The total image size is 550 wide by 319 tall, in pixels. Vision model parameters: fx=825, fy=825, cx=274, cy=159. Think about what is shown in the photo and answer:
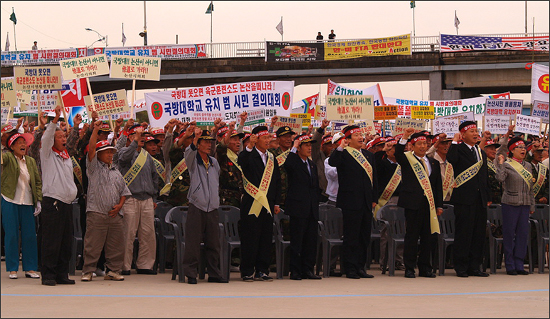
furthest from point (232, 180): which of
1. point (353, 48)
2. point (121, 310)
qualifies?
point (353, 48)

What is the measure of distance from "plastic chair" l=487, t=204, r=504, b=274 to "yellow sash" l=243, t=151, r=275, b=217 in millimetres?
3590

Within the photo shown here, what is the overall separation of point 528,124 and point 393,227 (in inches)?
292

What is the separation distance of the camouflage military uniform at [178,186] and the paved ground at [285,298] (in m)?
1.20

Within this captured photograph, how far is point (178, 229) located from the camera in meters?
11.0

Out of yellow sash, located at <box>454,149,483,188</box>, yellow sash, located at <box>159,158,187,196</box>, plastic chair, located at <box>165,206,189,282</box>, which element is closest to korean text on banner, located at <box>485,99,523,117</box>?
yellow sash, located at <box>454,149,483,188</box>

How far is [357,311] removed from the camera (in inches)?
320

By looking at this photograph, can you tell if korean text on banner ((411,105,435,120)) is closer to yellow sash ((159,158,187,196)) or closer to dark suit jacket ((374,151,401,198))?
dark suit jacket ((374,151,401,198))

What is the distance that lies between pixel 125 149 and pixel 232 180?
164 centimetres

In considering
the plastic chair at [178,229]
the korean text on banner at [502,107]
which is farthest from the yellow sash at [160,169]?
the korean text on banner at [502,107]

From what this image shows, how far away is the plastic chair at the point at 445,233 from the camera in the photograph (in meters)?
12.2

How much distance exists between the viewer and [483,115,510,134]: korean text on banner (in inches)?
708

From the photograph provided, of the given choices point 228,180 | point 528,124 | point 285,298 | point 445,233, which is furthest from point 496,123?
point 285,298

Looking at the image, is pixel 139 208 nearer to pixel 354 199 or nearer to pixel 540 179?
pixel 354 199

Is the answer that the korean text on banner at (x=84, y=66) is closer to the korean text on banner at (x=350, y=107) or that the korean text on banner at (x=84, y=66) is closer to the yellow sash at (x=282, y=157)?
the korean text on banner at (x=350, y=107)
